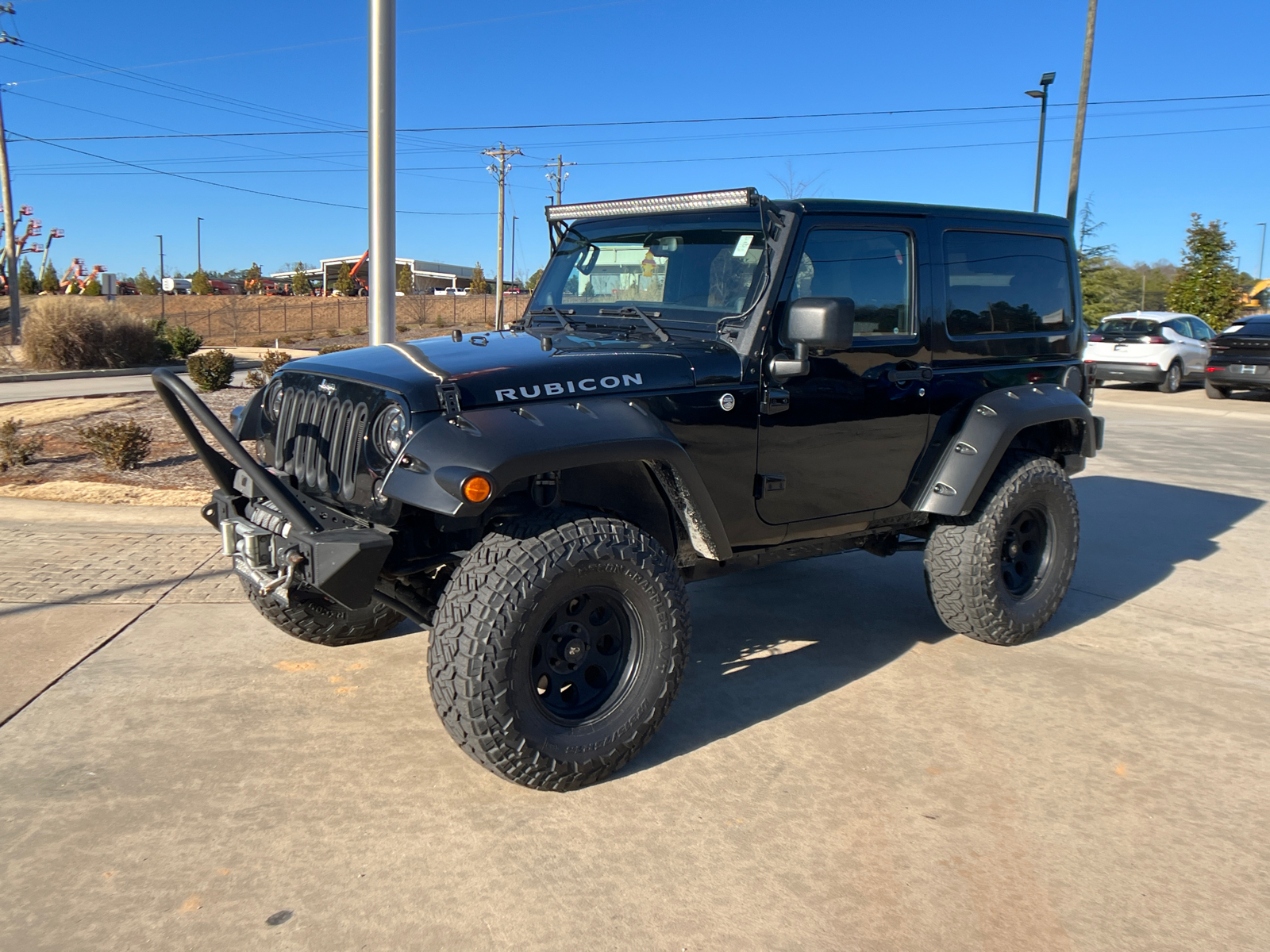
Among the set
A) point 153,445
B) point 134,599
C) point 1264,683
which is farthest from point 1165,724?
point 153,445

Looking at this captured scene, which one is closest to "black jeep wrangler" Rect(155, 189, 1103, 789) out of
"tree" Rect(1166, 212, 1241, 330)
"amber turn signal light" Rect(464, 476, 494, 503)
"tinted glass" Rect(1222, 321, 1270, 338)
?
"amber turn signal light" Rect(464, 476, 494, 503)

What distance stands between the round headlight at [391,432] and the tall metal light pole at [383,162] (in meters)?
4.36

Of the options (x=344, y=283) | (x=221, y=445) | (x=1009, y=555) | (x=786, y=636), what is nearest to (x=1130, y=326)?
(x=1009, y=555)

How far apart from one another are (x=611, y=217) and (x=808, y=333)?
139cm

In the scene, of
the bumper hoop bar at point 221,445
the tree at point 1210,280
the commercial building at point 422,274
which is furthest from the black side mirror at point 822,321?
the commercial building at point 422,274

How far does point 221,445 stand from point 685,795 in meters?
1.92

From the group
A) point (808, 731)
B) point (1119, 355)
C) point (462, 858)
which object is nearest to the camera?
point (462, 858)

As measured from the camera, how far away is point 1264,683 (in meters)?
4.50

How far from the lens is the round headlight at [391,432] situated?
318cm

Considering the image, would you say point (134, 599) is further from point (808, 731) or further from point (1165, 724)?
point (1165, 724)

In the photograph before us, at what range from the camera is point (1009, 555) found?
492cm

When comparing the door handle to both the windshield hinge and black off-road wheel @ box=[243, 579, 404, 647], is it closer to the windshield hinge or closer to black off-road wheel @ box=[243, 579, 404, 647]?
the windshield hinge

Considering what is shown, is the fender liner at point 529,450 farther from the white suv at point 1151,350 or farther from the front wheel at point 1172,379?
the front wheel at point 1172,379

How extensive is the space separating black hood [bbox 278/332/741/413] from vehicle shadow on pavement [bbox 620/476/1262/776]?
4.40 ft
